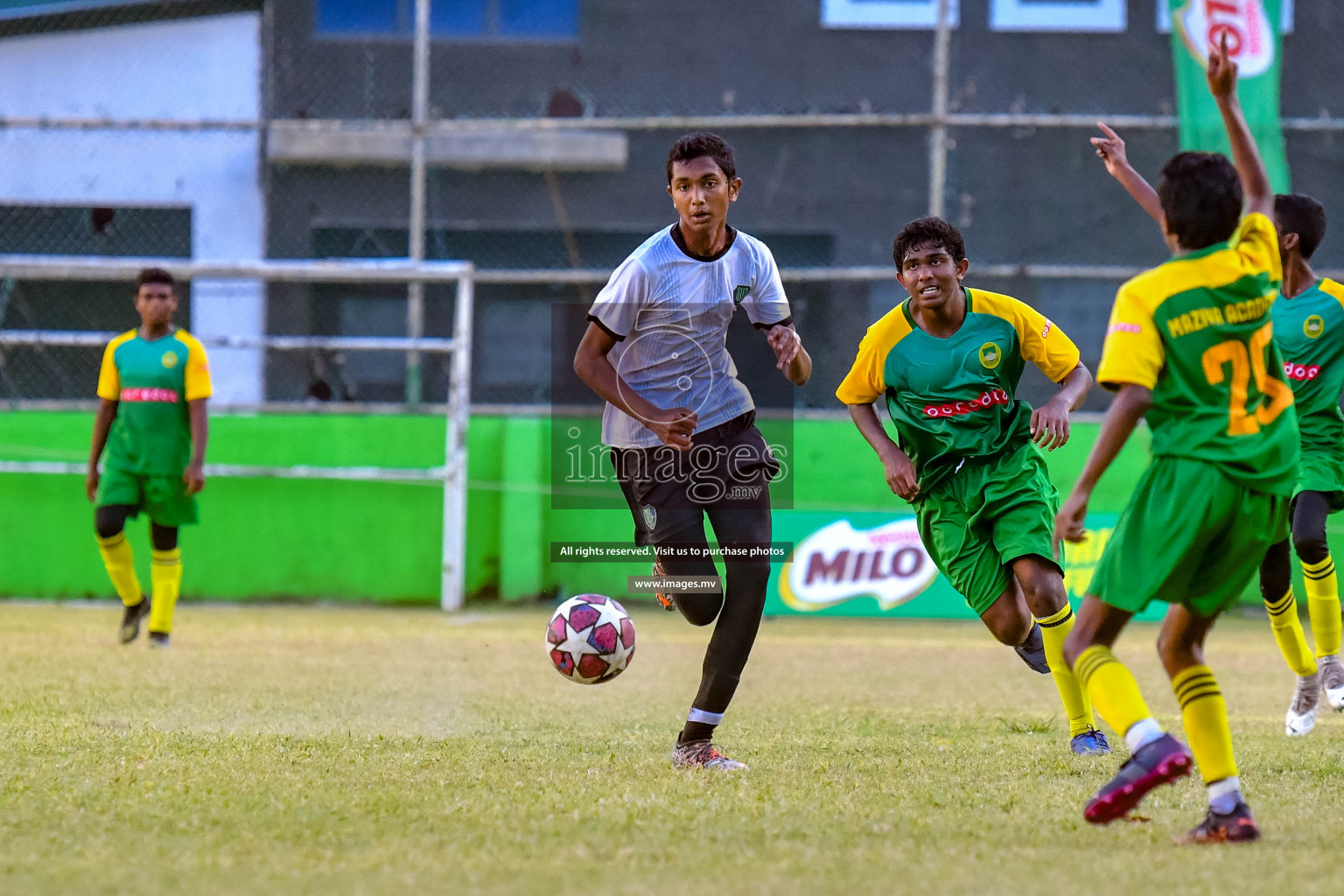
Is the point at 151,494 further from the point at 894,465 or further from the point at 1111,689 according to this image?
the point at 1111,689

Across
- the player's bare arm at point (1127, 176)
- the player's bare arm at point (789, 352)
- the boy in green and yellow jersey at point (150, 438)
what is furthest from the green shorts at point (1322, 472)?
the boy in green and yellow jersey at point (150, 438)

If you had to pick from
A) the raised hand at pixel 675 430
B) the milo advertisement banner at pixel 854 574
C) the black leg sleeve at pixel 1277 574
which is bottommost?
the milo advertisement banner at pixel 854 574

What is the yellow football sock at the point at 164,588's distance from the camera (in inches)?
353

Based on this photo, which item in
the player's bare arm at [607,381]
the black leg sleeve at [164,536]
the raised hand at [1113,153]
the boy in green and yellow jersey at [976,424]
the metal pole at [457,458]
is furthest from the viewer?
the metal pole at [457,458]

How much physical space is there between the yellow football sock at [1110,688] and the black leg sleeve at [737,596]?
139cm

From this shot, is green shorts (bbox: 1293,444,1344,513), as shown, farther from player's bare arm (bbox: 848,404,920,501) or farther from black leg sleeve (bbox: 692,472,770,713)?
black leg sleeve (bbox: 692,472,770,713)

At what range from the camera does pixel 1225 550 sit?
3799mm

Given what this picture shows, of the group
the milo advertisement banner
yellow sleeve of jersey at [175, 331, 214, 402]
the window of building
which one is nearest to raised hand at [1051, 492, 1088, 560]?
yellow sleeve of jersey at [175, 331, 214, 402]

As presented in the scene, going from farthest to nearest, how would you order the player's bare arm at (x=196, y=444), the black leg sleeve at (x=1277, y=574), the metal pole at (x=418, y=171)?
the metal pole at (x=418, y=171)
the player's bare arm at (x=196, y=444)
the black leg sleeve at (x=1277, y=574)

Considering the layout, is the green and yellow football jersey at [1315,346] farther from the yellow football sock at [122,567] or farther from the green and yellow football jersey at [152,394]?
the yellow football sock at [122,567]

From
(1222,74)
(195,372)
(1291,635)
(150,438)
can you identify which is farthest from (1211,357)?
(150,438)

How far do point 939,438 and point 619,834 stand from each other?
7.62ft

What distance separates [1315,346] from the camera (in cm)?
624

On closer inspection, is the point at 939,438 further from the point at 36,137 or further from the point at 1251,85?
the point at 36,137
